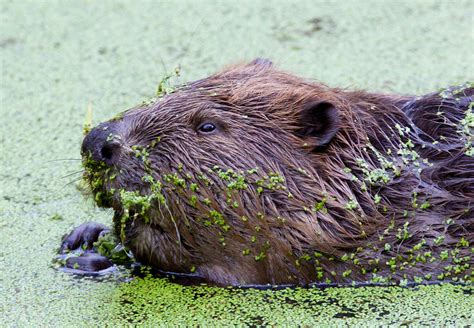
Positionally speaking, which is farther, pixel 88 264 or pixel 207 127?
pixel 88 264

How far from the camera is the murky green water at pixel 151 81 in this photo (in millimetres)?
4703

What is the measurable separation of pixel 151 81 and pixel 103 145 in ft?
9.10

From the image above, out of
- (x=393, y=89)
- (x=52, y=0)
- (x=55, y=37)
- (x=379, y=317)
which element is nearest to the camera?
(x=379, y=317)

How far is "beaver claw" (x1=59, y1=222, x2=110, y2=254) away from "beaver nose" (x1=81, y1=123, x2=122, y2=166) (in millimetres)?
626

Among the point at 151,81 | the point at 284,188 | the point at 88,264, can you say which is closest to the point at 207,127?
the point at 284,188

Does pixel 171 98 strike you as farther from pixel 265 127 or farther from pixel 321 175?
pixel 321 175

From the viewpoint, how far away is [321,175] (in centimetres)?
480

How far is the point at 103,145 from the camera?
4.74 m

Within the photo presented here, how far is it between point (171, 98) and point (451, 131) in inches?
49.9

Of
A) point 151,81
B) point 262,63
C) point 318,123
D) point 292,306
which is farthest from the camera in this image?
point 151,81

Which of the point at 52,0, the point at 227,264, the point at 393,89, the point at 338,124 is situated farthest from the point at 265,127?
the point at 52,0

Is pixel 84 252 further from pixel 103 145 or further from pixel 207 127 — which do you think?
pixel 207 127

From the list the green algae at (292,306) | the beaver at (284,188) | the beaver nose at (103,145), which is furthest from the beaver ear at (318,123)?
the beaver nose at (103,145)

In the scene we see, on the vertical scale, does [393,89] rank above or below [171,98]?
below
